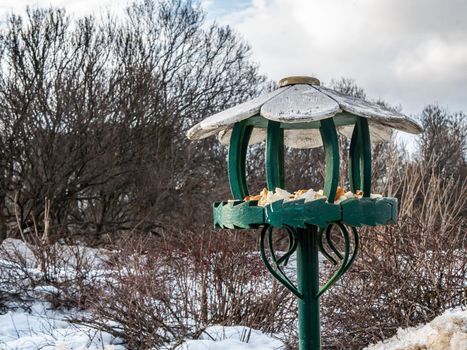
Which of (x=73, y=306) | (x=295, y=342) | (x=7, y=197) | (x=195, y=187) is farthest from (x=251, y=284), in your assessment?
(x=7, y=197)

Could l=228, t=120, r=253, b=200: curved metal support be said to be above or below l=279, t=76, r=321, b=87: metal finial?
below

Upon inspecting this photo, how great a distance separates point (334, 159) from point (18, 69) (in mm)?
12301

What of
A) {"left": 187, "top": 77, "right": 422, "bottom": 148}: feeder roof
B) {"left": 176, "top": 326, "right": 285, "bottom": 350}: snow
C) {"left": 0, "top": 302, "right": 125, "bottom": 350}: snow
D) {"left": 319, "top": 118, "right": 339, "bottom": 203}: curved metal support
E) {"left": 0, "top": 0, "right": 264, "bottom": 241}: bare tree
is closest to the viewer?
{"left": 187, "top": 77, "right": 422, "bottom": 148}: feeder roof

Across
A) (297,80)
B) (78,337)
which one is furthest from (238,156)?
(78,337)

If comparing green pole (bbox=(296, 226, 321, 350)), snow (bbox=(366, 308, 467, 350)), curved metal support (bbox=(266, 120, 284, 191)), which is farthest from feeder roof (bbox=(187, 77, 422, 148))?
snow (bbox=(366, 308, 467, 350))

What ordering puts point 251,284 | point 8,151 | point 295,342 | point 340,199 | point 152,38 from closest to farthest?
point 340,199, point 295,342, point 251,284, point 8,151, point 152,38

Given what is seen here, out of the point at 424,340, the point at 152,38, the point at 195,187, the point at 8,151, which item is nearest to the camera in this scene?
the point at 424,340

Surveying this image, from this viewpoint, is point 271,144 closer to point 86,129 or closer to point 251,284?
point 251,284

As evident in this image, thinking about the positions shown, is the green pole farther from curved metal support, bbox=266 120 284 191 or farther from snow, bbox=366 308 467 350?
snow, bbox=366 308 467 350

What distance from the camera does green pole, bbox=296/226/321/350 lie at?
9.61 ft

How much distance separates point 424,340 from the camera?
9.37ft

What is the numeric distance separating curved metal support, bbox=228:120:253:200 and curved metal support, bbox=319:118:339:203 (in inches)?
18.6

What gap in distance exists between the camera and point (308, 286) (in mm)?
2939

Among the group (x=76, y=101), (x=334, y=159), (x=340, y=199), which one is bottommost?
(x=340, y=199)
